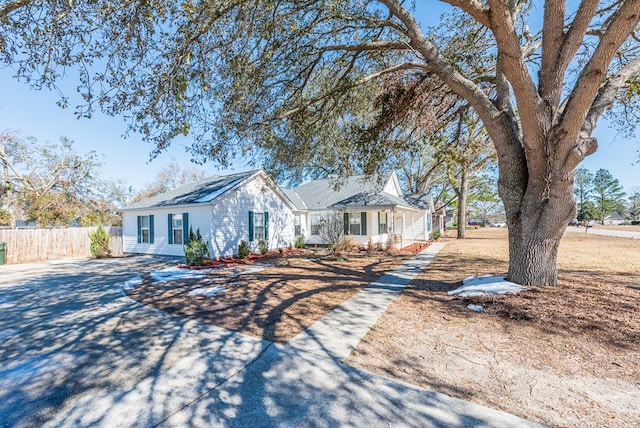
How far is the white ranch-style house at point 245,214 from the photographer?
13.2 meters

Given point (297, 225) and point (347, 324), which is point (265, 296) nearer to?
point (347, 324)

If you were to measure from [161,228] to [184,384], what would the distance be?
13.2 m

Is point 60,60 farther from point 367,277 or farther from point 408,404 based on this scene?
point 367,277

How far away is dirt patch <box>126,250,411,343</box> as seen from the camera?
491 cm

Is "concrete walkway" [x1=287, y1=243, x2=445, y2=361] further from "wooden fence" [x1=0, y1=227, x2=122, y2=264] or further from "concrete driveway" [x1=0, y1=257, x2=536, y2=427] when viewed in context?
"wooden fence" [x1=0, y1=227, x2=122, y2=264]

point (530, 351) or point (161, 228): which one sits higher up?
point (161, 228)

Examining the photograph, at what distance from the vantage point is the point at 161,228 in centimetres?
1455

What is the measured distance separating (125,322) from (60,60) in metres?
4.15

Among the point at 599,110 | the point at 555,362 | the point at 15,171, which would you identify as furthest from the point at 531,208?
the point at 15,171

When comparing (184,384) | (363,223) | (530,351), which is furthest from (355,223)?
(184,384)

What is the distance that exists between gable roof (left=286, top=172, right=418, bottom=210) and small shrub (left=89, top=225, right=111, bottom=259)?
1037 centimetres

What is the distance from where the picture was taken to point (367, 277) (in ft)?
28.5

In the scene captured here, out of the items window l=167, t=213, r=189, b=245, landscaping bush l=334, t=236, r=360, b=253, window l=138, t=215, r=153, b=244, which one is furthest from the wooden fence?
landscaping bush l=334, t=236, r=360, b=253

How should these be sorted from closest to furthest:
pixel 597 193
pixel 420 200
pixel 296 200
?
pixel 296 200
pixel 420 200
pixel 597 193
